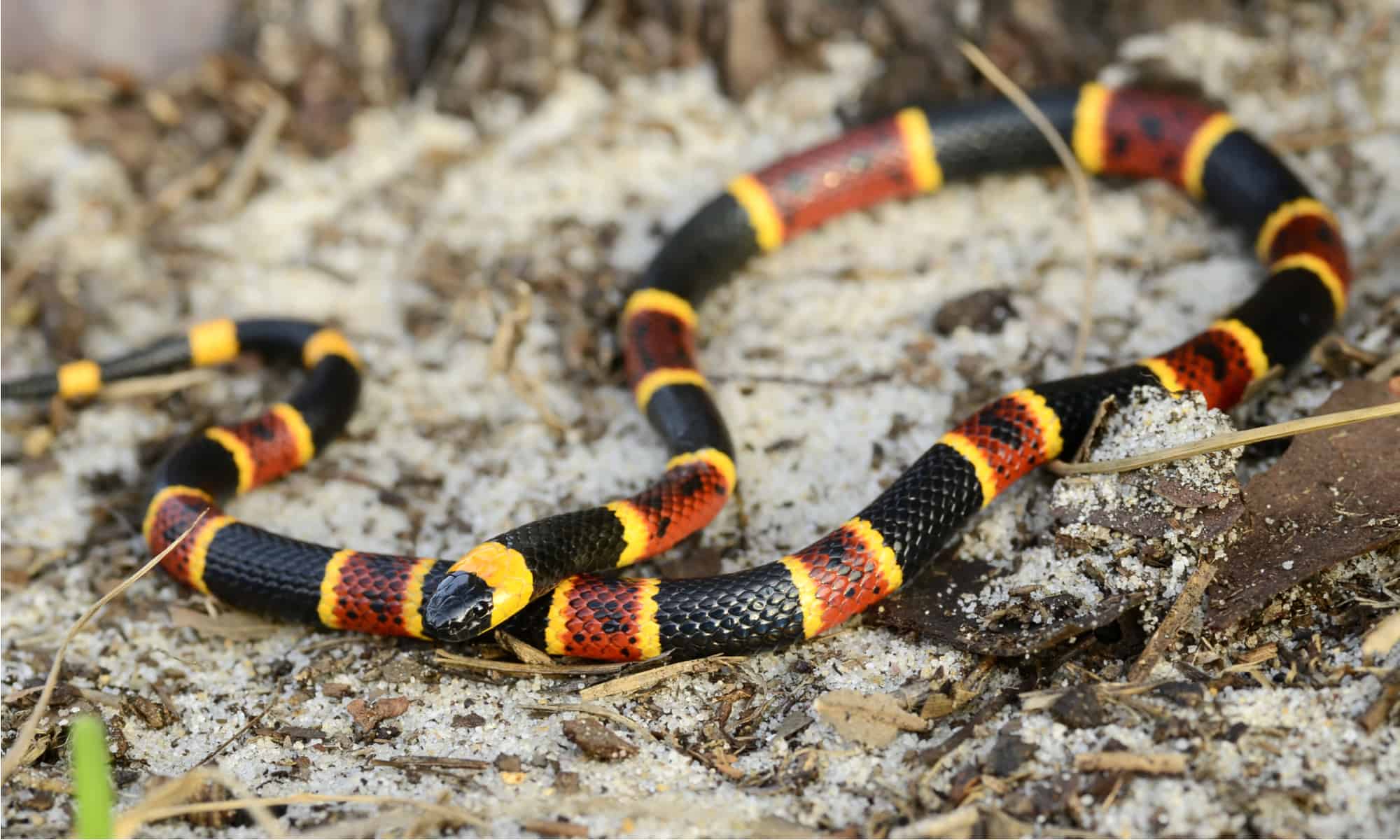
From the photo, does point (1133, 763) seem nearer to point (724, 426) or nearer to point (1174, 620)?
point (1174, 620)

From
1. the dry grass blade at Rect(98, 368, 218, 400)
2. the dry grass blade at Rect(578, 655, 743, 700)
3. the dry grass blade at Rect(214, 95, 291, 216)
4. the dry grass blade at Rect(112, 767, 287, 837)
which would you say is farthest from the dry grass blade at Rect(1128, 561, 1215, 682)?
the dry grass blade at Rect(214, 95, 291, 216)

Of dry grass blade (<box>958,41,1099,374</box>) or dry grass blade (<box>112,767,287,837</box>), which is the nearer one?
dry grass blade (<box>112,767,287,837</box>)

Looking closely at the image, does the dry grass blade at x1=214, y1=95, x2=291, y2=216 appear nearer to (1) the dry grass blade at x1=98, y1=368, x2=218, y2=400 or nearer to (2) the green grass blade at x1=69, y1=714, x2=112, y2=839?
(1) the dry grass blade at x1=98, y1=368, x2=218, y2=400

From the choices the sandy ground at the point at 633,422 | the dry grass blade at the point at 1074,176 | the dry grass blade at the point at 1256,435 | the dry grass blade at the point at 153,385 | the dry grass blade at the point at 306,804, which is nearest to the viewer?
the dry grass blade at the point at 306,804

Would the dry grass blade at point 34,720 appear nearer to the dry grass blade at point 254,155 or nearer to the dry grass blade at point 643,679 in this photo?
the dry grass blade at point 643,679

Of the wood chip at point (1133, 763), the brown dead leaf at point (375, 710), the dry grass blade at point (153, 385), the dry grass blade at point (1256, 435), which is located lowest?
the brown dead leaf at point (375, 710)

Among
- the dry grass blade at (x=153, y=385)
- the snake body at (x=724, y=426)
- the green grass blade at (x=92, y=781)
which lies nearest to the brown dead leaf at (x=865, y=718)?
the snake body at (x=724, y=426)
